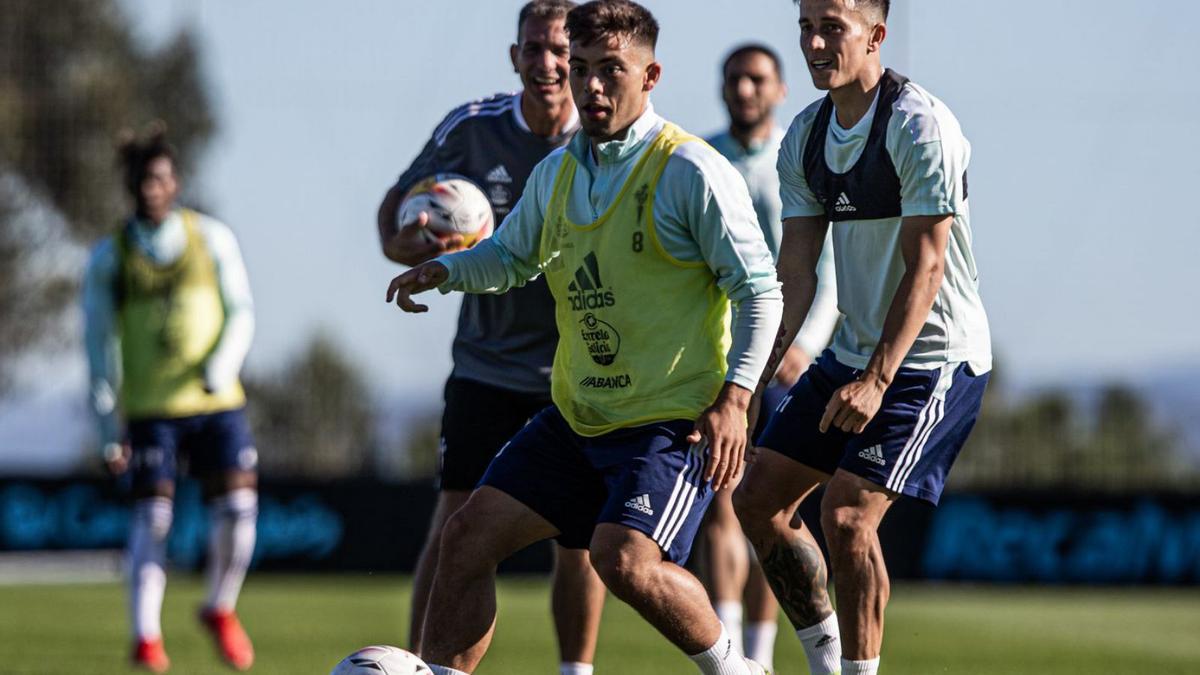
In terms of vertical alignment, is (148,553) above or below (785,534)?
below

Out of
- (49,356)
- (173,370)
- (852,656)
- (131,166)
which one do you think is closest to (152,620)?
(173,370)

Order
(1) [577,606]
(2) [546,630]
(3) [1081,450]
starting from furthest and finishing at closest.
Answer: (3) [1081,450]
(2) [546,630]
(1) [577,606]

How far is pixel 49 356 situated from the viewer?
3052 centimetres

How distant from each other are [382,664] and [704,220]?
159cm

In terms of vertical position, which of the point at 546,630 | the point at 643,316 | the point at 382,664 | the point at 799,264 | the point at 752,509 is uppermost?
the point at 799,264

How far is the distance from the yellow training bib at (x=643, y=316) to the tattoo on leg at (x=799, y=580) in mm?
1016

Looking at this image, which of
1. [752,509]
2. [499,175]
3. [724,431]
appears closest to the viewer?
[724,431]

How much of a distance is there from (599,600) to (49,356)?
24854mm

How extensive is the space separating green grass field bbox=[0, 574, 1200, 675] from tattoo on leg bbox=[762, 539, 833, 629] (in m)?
3.22

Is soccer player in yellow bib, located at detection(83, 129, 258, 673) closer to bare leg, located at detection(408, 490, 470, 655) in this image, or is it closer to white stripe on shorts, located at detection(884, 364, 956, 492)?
bare leg, located at detection(408, 490, 470, 655)

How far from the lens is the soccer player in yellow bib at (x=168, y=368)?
10.2m

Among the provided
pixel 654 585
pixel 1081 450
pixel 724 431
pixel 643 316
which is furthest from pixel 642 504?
pixel 1081 450

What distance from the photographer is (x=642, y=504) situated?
18.9ft

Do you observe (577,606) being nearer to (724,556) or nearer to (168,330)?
(724,556)
